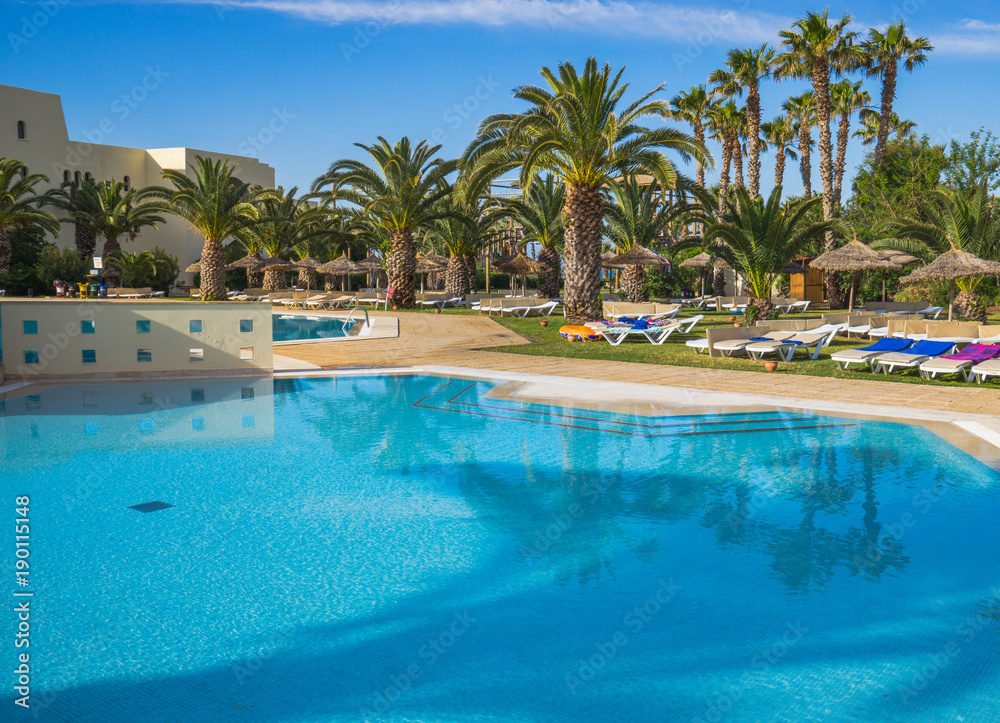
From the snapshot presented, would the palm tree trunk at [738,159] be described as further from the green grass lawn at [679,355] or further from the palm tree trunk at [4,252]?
the palm tree trunk at [4,252]

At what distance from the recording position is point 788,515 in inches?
250

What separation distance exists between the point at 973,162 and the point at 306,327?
28.2 meters

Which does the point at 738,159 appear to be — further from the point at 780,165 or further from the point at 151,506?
the point at 151,506

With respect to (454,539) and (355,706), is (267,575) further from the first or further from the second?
(355,706)

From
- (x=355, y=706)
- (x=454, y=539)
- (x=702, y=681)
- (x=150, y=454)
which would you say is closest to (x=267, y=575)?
(x=454, y=539)

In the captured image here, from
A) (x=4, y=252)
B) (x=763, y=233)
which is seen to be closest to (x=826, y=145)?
(x=763, y=233)

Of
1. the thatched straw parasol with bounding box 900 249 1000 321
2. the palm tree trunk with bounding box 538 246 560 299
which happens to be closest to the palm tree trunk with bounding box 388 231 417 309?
the palm tree trunk with bounding box 538 246 560 299

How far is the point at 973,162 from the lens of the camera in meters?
31.8

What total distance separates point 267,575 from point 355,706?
72.3 inches

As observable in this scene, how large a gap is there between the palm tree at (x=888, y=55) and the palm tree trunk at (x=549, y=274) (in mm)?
15717

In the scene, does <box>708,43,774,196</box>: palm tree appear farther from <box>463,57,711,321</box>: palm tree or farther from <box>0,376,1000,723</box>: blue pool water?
<box>0,376,1000,723</box>: blue pool water

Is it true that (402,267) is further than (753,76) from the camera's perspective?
No

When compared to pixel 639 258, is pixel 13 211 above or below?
above

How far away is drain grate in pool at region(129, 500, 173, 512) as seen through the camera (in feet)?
21.7
